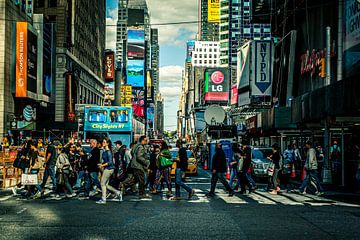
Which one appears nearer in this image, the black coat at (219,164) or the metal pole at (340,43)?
the black coat at (219,164)

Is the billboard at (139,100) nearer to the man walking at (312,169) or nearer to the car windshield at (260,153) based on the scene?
the car windshield at (260,153)

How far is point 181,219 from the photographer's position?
10.8 m

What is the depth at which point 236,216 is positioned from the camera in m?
11.3

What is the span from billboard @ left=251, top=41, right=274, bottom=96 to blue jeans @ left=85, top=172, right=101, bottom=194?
40.5 meters

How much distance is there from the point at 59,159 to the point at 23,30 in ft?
131

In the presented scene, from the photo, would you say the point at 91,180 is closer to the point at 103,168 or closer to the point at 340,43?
the point at 103,168

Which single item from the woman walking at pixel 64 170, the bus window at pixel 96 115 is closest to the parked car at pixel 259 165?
the bus window at pixel 96 115

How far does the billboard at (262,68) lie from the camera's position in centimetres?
5538

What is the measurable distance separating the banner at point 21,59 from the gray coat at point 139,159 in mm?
39864

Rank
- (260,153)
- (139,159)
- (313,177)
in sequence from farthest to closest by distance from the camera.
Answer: (260,153) → (313,177) → (139,159)

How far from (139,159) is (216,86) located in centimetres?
11978

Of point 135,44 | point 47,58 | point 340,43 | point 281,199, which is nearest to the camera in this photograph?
point 281,199

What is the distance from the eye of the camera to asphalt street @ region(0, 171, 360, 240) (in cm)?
896

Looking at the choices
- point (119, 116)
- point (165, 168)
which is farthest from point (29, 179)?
point (119, 116)
